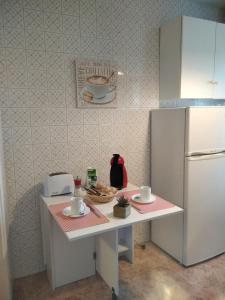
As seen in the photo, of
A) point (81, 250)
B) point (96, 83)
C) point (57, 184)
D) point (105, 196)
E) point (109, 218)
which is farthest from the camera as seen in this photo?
point (96, 83)

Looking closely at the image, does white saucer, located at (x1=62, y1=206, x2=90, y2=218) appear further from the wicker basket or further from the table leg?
the table leg

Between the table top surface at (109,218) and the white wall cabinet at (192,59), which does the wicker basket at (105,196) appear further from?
the white wall cabinet at (192,59)

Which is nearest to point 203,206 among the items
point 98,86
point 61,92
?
point 98,86

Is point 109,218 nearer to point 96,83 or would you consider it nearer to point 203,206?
point 203,206

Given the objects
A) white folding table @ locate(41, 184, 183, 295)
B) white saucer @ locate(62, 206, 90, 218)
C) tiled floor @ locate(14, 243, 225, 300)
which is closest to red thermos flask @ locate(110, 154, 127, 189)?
white folding table @ locate(41, 184, 183, 295)

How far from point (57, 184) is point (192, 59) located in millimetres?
1569

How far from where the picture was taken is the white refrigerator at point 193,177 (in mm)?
2086

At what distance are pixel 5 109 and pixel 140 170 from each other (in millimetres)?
1360

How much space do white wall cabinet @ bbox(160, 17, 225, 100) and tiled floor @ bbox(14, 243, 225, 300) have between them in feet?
5.00

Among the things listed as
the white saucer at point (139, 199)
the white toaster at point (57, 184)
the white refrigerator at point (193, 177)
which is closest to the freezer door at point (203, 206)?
the white refrigerator at point (193, 177)

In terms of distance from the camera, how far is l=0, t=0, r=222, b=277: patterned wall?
1.91 meters

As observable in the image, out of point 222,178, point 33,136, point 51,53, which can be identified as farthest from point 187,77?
point 33,136

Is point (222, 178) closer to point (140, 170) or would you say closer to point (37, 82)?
point (140, 170)

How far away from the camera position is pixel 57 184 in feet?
6.39
